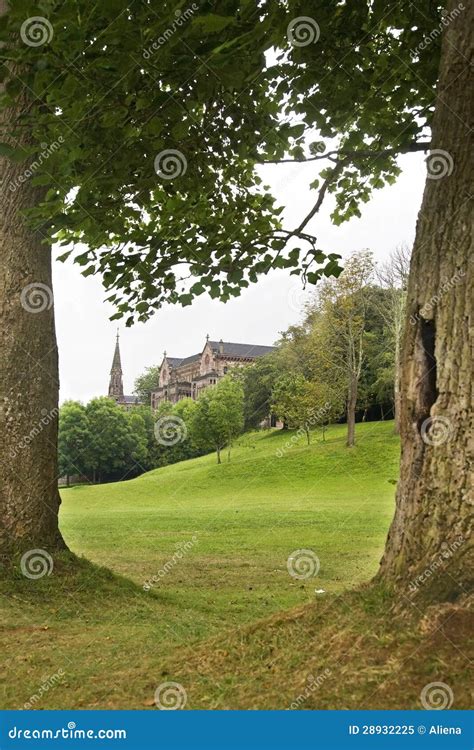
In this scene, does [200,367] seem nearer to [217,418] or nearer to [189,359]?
[189,359]

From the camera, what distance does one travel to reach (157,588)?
405 inches

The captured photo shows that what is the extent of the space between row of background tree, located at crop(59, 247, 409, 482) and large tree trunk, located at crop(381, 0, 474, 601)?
25641mm

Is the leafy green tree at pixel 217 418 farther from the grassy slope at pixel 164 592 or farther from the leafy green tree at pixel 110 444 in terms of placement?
the grassy slope at pixel 164 592

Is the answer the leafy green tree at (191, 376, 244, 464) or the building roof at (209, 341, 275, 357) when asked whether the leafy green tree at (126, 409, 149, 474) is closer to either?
the leafy green tree at (191, 376, 244, 464)

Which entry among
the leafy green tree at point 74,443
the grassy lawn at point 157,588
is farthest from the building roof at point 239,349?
the grassy lawn at point 157,588

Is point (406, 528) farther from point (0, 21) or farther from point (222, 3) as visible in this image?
point (0, 21)

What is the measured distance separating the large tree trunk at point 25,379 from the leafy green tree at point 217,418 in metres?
40.9

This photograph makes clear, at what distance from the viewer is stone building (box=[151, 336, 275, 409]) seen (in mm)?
106312

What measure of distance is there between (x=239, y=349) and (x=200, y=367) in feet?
25.8

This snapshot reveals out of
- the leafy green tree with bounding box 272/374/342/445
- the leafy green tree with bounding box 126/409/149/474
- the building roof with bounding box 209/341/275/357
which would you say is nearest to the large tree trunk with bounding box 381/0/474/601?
the leafy green tree with bounding box 272/374/342/445

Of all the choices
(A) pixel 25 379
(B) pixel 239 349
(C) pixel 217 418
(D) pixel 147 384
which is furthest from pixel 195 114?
(D) pixel 147 384

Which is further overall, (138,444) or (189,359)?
(189,359)

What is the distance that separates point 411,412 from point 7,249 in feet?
21.4

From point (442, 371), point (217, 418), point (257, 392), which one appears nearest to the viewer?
point (442, 371)
